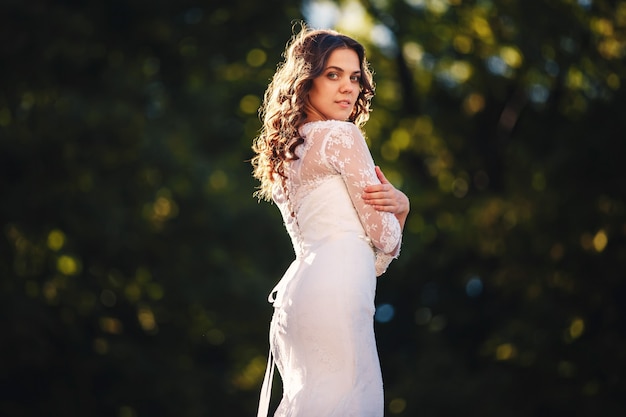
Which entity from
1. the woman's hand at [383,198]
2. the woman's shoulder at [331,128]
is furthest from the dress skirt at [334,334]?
the woman's shoulder at [331,128]

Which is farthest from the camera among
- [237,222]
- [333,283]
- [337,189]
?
[237,222]

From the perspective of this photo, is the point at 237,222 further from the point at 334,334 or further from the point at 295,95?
the point at 334,334

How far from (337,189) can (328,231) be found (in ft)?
0.46

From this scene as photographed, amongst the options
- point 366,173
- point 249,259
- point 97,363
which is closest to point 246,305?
point 249,259

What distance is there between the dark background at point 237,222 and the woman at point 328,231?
8.86 meters

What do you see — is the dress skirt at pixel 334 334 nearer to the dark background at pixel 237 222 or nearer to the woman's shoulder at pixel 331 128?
the woman's shoulder at pixel 331 128

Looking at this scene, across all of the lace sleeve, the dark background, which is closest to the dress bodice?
the lace sleeve

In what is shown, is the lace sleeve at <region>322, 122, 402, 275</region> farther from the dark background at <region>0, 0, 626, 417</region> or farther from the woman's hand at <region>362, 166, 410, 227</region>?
the dark background at <region>0, 0, 626, 417</region>

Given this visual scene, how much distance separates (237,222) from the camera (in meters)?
14.0

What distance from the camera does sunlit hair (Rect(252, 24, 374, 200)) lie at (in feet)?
11.8

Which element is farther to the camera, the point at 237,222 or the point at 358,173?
the point at 237,222

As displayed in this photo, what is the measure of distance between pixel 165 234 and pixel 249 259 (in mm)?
1176

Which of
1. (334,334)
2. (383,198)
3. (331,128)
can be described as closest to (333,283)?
(334,334)

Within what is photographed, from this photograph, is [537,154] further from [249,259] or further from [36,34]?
[36,34]
